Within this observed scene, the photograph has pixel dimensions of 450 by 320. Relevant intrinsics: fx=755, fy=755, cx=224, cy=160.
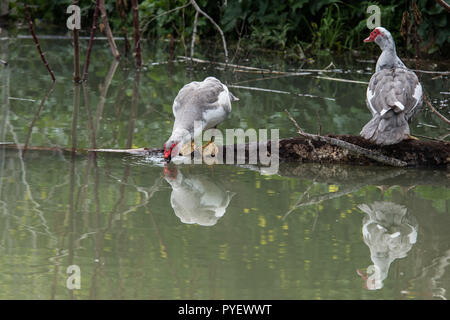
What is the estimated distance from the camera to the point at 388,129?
21.1 ft

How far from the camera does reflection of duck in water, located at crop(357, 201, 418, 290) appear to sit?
448 cm

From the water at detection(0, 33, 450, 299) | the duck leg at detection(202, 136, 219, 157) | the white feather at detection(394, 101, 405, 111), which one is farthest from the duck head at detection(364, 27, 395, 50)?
the duck leg at detection(202, 136, 219, 157)

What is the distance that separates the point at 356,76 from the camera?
12.5 meters

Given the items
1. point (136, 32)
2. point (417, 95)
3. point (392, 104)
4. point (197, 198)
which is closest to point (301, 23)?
point (136, 32)

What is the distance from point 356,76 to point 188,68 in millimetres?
2851

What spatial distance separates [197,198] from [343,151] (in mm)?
1611

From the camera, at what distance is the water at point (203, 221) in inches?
167

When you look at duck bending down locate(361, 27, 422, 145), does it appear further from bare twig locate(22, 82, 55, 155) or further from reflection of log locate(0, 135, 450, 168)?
bare twig locate(22, 82, 55, 155)

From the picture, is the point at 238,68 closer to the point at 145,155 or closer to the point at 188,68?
the point at 188,68

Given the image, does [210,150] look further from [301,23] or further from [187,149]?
[301,23]

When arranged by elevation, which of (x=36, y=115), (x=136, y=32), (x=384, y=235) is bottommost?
(x=384, y=235)
